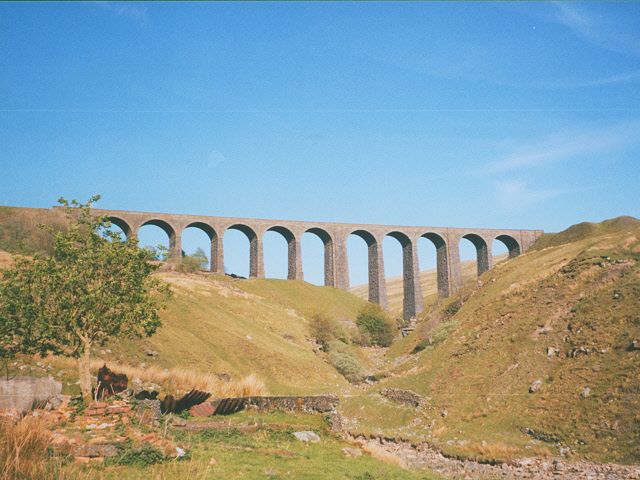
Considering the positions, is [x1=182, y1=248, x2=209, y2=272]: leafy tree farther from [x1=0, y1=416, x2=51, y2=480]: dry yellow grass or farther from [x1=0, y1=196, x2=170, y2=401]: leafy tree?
[x1=0, y1=416, x2=51, y2=480]: dry yellow grass

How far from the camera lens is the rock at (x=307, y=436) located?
16.0 meters

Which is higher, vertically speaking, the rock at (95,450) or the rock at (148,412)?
the rock at (95,450)

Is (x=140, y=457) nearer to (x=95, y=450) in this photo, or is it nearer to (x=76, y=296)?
(x=95, y=450)

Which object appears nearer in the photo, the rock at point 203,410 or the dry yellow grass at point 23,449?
the dry yellow grass at point 23,449

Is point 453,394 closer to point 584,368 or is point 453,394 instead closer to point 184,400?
point 584,368

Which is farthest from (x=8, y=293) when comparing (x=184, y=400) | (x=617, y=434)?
(x=617, y=434)

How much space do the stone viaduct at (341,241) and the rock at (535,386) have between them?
50.3m

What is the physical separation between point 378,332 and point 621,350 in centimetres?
4094

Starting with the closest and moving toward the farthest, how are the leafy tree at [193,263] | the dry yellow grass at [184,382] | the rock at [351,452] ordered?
the rock at [351,452]
the dry yellow grass at [184,382]
the leafy tree at [193,263]

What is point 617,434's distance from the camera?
1667 cm

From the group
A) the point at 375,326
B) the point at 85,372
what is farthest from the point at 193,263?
the point at 85,372

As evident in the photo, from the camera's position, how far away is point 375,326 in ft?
200

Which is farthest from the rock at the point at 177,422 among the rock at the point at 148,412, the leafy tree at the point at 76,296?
the leafy tree at the point at 76,296

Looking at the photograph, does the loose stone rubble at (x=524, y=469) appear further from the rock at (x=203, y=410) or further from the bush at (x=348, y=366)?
the bush at (x=348, y=366)
